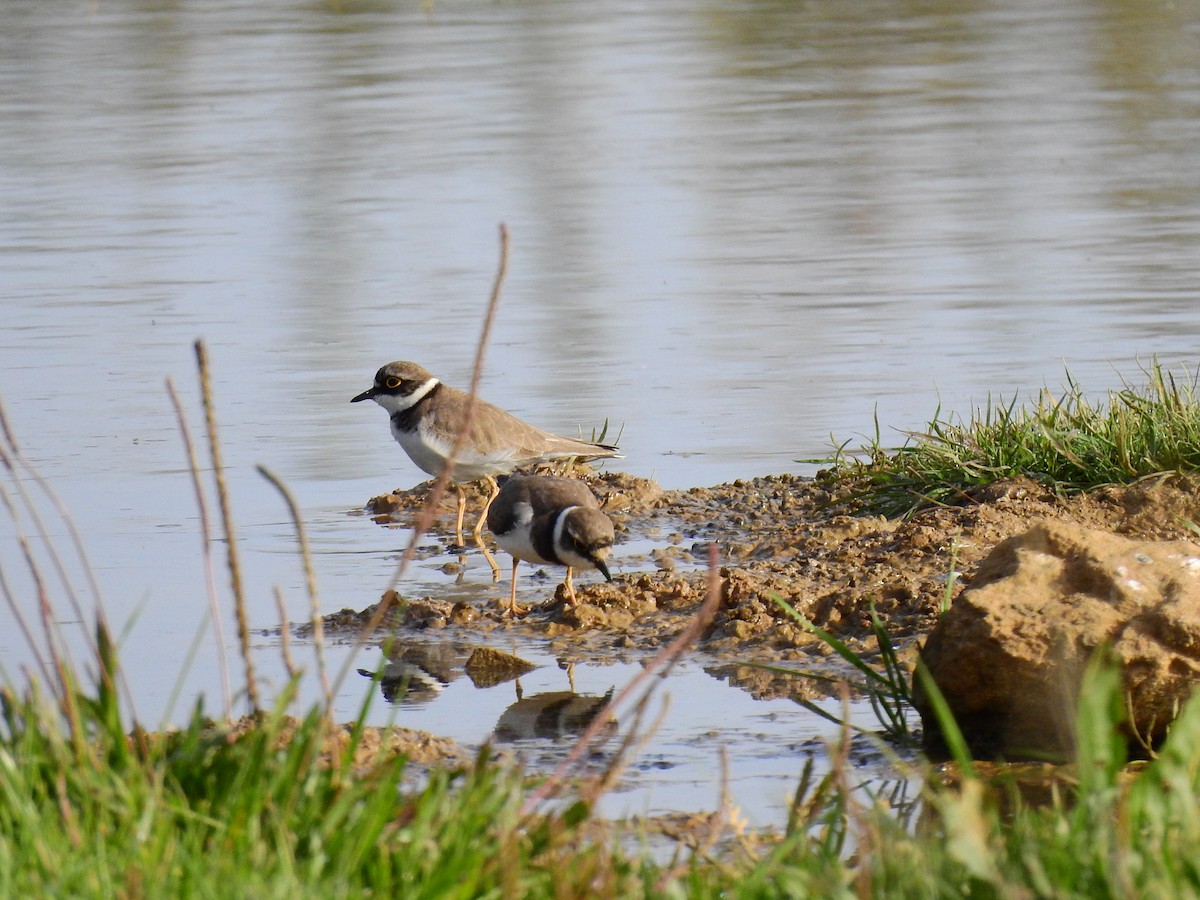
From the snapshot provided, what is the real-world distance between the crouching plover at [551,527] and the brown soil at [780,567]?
0.13 m

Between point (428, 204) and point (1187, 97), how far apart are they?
8852 millimetres

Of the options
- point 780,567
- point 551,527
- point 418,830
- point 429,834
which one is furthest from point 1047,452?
point 418,830

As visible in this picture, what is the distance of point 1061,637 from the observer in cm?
537

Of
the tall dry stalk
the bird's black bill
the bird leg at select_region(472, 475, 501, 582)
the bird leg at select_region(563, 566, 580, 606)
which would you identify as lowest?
the bird leg at select_region(472, 475, 501, 582)

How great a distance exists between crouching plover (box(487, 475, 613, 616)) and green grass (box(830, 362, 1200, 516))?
1265 mm

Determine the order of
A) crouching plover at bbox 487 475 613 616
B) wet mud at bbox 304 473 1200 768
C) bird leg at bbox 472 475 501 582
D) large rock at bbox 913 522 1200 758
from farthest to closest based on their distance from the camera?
bird leg at bbox 472 475 501 582 → crouching plover at bbox 487 475 613 616 → wet mud at bbox 304 473 1200 768 → large rock at bbox 913 522 1200 758

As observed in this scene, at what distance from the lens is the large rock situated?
17.8ft

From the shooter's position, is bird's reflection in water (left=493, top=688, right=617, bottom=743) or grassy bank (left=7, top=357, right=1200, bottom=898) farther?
bird's reflection in water (left=493, top=688, right=617, bottom=743)

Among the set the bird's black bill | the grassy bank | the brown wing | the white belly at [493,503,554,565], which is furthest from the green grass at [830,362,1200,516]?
the grassy bank

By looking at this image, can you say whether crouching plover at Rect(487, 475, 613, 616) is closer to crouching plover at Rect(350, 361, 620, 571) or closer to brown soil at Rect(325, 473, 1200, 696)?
brown soil at Rect(325, 473, 1200, 696)

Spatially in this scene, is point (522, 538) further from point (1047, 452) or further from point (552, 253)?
point (552, 253)

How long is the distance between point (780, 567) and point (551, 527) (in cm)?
87

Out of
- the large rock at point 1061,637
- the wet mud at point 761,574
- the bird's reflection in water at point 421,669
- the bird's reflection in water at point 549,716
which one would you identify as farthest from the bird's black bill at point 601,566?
the large rock at point 1061,637

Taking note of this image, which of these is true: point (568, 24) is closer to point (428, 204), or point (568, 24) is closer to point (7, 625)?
point (428, 204)
